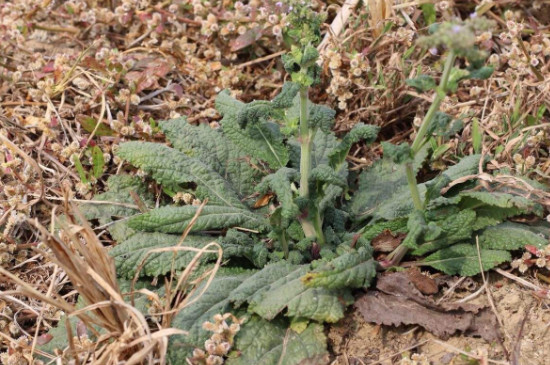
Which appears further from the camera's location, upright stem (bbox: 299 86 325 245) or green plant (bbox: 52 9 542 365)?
upright stem (bbox: 299 86 325 245)

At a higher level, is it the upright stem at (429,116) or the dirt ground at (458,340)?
the upright stem at (429,116)

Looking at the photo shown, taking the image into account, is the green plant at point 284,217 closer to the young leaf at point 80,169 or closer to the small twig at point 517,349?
the young leaf at point 80,169

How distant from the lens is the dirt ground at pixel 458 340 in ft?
7.73

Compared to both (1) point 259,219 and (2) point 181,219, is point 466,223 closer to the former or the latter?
(1) point 259,219

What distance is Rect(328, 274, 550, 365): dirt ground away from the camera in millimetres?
2357

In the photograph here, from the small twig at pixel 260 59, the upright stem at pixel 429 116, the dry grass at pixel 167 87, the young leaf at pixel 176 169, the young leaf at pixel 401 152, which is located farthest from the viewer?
the small twig at pixel 260 59

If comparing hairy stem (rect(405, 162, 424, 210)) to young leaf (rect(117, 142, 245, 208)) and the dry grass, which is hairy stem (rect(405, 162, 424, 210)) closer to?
the dry grass

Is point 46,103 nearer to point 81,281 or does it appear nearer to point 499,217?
point 81,281

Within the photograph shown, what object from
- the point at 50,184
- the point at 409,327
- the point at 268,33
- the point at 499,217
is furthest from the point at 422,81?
the point at 50,184

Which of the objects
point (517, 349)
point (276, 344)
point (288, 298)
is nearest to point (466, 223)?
point (517, 349)

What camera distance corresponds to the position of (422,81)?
215cm

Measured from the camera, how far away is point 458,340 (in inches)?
96.0

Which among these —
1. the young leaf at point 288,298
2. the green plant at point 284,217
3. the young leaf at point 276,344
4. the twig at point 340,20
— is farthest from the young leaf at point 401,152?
the twig at point 340,20

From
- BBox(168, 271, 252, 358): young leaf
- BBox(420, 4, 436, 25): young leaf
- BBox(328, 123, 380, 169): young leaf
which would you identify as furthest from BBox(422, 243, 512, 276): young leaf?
BBox(420, 4, 436, 25): young leaf
